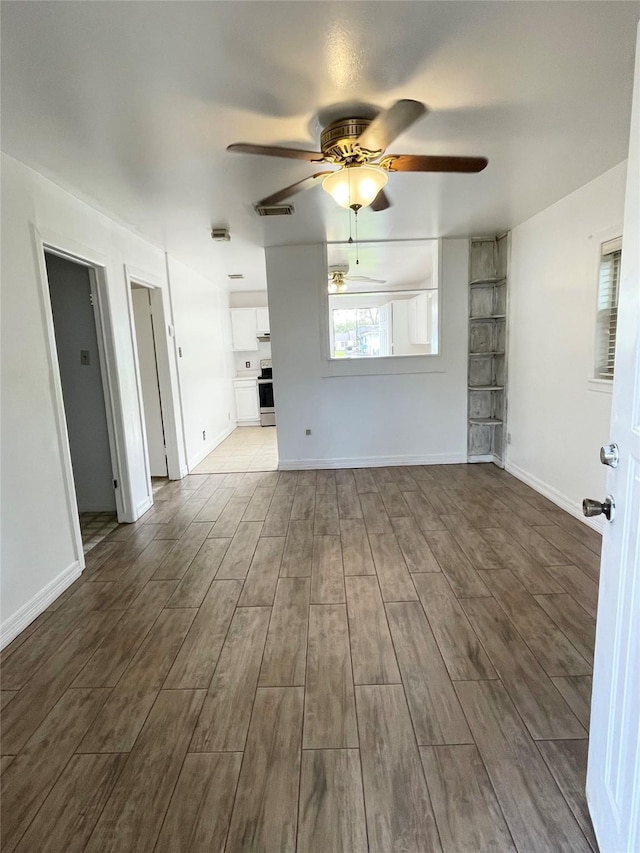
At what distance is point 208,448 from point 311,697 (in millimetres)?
4493

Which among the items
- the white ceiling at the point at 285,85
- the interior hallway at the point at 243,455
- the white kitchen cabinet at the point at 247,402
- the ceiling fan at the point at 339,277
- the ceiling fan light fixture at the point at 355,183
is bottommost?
the interior hallway at the point at 243,455

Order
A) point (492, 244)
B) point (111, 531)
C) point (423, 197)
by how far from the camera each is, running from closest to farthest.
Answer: point (423, 197)
point (111, 531)
point (492, 244)

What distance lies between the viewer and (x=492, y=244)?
14.6 feet

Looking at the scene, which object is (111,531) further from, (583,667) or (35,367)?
(583,667)

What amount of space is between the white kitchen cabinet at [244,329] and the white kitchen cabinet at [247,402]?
64 cm

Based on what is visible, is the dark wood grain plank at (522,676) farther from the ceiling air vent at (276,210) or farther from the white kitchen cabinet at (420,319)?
the white kitchen cabinet at (420,319)

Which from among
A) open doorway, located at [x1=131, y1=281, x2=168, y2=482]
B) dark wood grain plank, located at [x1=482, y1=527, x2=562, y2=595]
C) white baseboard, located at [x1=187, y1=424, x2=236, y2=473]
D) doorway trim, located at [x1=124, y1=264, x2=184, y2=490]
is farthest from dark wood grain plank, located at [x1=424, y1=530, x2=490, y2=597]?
white baseboard, located at [x1=187, y1=424, x2=236, y2=473]

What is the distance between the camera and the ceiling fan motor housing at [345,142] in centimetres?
190

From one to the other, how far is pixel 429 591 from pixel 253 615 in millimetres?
979

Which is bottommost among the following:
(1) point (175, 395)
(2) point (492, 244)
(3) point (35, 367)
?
(1) point (175, 395)

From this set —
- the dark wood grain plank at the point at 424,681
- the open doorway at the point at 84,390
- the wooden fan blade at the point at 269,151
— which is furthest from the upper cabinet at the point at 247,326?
the dark wood grain plank at the point at 424,681

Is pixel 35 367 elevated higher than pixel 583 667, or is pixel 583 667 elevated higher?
pixel 35 367

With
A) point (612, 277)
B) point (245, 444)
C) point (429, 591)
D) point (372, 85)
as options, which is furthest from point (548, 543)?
point (245, 444)

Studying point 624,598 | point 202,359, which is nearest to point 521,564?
point 624,598
